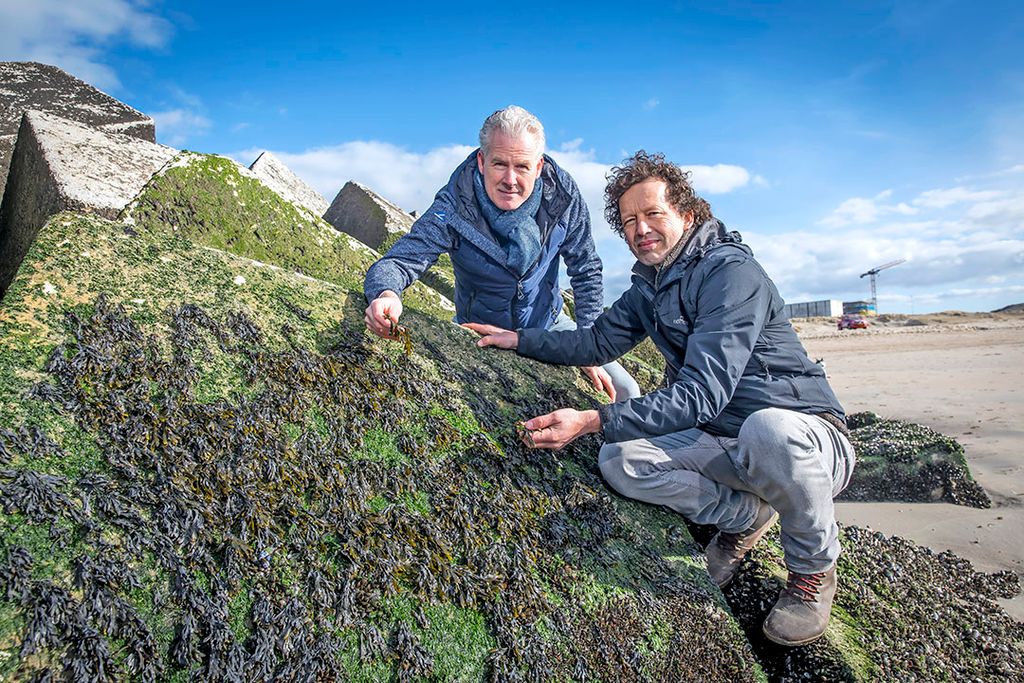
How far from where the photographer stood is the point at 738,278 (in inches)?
139

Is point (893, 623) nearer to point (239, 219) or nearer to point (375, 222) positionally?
point (239, 219)

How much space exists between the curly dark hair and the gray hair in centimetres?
75

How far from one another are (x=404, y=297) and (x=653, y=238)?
294cm

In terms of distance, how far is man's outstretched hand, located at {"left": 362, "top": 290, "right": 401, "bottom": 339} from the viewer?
359 centimetres

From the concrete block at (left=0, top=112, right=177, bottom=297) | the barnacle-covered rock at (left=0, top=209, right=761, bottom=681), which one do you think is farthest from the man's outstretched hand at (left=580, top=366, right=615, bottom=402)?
the concrete block at (left=0, top=112, right=177, bottom=297)

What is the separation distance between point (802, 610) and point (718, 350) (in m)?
1.41

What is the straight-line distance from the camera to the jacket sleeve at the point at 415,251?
13.4 feet

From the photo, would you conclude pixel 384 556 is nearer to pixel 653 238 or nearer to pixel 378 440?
pixel 378 440

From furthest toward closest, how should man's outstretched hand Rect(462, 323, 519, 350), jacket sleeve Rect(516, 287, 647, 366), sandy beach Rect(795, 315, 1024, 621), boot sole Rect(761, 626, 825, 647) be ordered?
sandy beach Rect(795, 315, 1024, 621) → jacket sleeve Rect(516, 287, 647, 366) → man's outstretched hand Rect(462, 323, 519, 350) → boot sole Rect(761, 626, 825, 647)

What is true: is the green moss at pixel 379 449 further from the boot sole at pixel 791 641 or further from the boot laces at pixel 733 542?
the boot sole at pixel 791 641

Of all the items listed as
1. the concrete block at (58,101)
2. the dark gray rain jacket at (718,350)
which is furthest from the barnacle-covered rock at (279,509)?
the concrete block at (58,101)

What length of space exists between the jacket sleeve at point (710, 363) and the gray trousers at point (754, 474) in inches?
10.0

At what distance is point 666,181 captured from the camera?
3.93 meters

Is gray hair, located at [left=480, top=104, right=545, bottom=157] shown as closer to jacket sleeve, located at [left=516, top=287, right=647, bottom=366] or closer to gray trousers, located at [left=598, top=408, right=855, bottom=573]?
jacket sleeve, located at [left=516, top=287, right=647, bottom=366]
